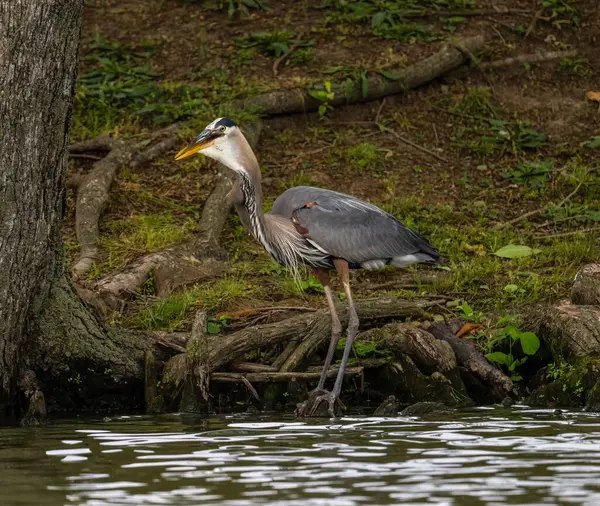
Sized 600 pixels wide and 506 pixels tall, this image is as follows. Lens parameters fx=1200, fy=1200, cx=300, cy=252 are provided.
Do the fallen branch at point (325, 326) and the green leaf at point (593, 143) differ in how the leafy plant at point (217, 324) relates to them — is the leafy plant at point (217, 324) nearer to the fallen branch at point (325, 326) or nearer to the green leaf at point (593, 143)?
the fallen branch at point (325, 326)

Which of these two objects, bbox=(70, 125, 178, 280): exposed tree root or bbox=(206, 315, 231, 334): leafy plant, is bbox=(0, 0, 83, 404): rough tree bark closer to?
bbox=(206, 315, 231, 334): leafy plant

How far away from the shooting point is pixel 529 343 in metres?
7.59

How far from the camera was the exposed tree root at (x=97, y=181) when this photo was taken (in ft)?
31.7

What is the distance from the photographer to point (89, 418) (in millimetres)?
7039

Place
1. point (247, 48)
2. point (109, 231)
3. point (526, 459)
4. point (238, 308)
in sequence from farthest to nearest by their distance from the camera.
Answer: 1. point (247, 48)
2. point (109, 231)
3. point (238, 308)
4. point (526, 459)

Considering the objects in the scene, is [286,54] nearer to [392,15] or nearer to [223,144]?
[392,15]

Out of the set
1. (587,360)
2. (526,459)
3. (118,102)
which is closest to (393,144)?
(118,102)

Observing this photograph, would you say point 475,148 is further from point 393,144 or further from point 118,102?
point 118,102

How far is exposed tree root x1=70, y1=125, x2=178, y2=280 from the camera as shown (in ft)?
31.7

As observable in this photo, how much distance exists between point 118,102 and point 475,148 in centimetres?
355

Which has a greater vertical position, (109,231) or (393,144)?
(393,144)

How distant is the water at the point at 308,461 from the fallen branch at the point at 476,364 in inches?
20.5

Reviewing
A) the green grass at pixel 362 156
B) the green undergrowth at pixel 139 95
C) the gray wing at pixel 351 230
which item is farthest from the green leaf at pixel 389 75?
the gray wing at pixel 351 230

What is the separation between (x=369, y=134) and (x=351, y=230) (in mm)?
4142
